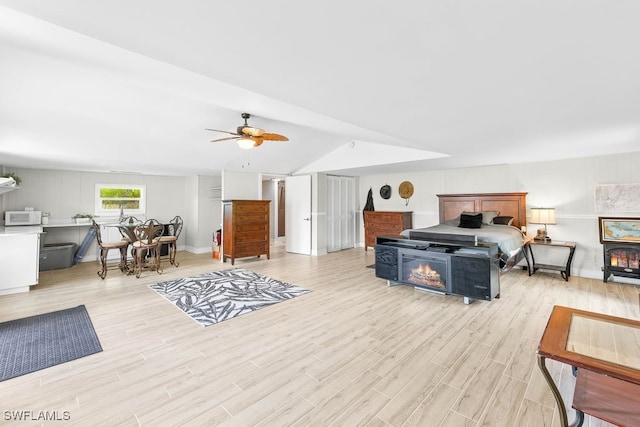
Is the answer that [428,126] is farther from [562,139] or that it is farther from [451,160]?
[451,160]

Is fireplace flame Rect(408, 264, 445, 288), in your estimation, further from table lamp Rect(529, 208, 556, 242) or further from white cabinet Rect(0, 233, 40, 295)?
white cabinet Rect(0, 233, 40, 295)

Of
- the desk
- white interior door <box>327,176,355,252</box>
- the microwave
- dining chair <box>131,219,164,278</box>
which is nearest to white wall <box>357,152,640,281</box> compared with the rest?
white interior door <box>327,176,355,252</box>

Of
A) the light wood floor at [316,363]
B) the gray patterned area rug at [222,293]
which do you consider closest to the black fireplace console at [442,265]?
the light wood floor at [316,363]

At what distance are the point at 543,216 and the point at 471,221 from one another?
1174 mm

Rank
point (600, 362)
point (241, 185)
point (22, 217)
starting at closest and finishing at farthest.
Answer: point (600, 362)
point (22, 217)
point (241, 185)

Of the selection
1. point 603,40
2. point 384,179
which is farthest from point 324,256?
point 603,40

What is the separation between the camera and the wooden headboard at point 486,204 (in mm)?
5387

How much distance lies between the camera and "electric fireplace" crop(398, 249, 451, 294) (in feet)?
12.1

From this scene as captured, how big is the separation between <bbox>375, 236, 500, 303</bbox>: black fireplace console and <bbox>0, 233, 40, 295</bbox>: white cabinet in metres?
5.20

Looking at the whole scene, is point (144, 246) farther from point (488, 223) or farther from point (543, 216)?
point (543, 216)

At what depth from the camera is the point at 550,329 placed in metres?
1.77

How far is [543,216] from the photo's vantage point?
4.89m

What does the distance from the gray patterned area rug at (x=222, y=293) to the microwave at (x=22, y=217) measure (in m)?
3.29

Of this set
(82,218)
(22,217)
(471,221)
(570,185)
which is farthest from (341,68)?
(82,218)
